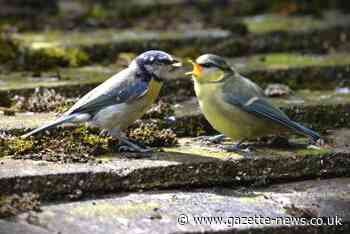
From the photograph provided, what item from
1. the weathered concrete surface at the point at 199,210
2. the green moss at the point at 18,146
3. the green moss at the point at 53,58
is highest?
the green moss at the point at 53,58

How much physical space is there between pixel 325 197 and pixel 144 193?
0.80 meters

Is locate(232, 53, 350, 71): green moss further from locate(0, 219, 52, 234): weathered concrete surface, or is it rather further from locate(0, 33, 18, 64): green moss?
locate(0, 219, 52, 234): weathered concrete surface

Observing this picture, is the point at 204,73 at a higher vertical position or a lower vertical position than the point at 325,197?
higher

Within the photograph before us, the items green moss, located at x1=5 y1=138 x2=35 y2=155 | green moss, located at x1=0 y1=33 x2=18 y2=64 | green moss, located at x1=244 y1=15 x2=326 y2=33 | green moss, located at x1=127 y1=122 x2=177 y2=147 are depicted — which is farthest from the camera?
green moss, located at x1=244 y1=15 x2=326 y2=33

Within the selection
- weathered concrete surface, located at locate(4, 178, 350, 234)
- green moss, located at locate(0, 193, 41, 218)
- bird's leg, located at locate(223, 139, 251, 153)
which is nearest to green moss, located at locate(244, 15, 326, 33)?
bird's leg, located at locate(223, 139, 251, 153)

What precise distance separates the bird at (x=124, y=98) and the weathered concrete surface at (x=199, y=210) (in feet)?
1.96

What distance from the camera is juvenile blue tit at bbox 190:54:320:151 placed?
4188 mm

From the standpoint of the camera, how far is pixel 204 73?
4324mm

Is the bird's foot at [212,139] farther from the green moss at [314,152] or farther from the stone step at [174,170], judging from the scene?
the green moss at [314,152]

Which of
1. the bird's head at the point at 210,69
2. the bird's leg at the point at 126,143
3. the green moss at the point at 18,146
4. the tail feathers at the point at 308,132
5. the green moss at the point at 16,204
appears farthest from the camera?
the bird's head at the point at 210,69

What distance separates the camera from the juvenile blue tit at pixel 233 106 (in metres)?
4.19

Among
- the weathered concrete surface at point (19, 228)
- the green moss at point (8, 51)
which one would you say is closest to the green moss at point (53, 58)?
the green moss at point (8, 51)

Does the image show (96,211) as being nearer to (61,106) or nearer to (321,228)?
(321,228)

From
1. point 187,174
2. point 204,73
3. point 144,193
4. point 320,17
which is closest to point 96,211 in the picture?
point 144,193
